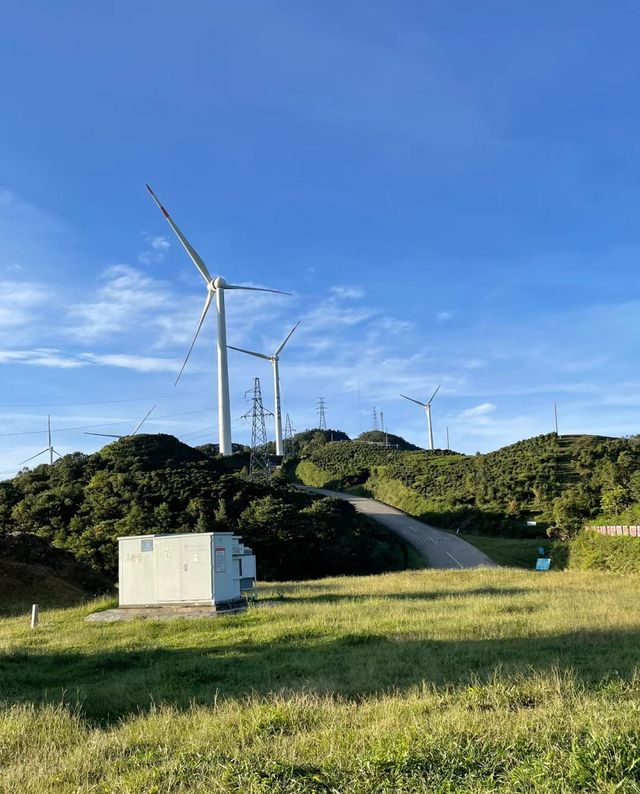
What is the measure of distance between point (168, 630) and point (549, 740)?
48.0 feet

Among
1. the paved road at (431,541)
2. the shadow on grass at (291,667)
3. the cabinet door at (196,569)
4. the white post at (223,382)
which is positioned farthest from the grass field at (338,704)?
the white post at (223,382)

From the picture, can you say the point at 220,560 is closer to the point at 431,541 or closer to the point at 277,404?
the point at 431,541

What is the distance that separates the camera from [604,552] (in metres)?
36.6

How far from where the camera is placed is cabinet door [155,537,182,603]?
74.8ft

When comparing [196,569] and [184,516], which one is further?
[184,516]

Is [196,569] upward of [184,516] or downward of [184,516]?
downward

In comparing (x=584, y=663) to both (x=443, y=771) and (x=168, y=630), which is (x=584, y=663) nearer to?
(x=443, y=771)

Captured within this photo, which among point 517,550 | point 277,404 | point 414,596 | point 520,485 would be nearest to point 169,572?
point 414,596

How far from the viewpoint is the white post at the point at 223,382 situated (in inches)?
2741

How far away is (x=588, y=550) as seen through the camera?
38.7 metres

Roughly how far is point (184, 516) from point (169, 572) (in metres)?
22.7

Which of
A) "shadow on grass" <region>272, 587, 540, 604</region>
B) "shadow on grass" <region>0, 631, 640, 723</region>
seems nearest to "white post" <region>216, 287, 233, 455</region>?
"shadow on grass" <region>272, 587, 540, 604</region>

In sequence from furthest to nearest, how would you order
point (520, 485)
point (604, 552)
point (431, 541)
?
point (520, 485) < point (431, 541) < point (604, 552)

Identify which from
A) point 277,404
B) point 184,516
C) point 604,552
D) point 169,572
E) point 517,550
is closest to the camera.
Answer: point 169,572
